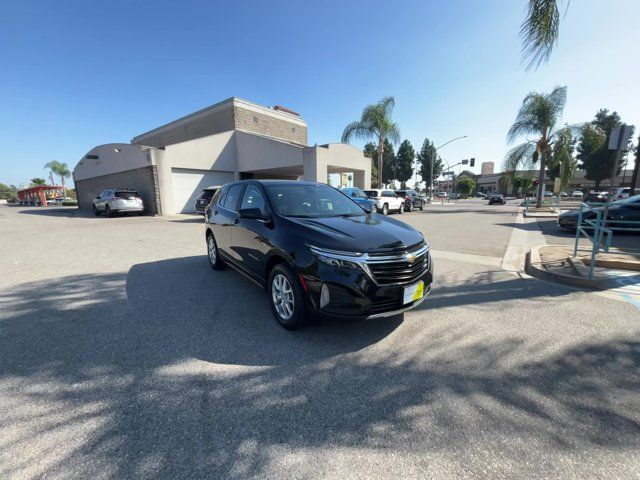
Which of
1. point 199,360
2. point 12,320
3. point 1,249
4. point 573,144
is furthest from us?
point 573,144

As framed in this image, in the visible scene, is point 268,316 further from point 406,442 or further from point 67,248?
point 67,248

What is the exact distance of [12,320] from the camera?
356 centimetres

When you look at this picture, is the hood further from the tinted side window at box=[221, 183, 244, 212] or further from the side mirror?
the tinted side window at box=[221, 183, 244, 212]

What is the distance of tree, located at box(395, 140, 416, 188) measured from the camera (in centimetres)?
5603

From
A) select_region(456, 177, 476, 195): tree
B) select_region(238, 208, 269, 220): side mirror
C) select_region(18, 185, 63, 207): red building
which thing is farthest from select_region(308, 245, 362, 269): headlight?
select_region(456, 177, 476, 195): tree

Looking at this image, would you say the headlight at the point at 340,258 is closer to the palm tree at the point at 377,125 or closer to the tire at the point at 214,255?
the tire at the point at 214,255

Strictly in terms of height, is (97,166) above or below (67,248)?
above

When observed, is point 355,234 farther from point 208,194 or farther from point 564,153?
point 564,153

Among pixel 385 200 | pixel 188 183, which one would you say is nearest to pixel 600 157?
pixel 385 200

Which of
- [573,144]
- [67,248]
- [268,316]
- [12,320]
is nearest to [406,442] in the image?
[268,316]

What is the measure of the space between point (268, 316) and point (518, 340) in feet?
9.18

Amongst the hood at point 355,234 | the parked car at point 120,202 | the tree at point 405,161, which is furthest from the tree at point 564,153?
the tree at point 405,161

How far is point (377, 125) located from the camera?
24.0 metres

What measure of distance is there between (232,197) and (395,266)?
3273mm
